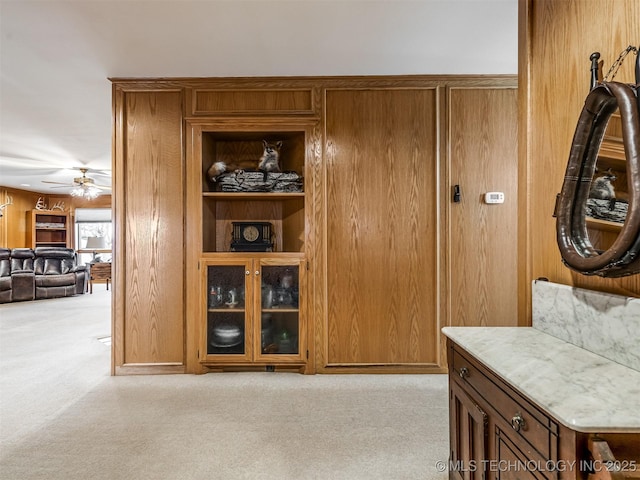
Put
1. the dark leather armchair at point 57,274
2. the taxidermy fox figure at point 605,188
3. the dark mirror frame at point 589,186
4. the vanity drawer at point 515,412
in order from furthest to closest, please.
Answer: the dark leather armchair at point 57,274
the taxidermy fox figure at point 605,188
the dark mirror frame at point 589,186
the vanity drawer at point 515,412

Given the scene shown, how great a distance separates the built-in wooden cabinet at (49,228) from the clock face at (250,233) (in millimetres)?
9308

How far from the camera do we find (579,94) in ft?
4.50

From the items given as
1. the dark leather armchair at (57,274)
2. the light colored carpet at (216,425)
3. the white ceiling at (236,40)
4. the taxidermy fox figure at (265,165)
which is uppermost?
the white ceiling at (236,40)

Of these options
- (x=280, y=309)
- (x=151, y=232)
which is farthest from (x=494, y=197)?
(x=151, y=232)

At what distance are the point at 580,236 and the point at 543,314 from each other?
0.37 meters

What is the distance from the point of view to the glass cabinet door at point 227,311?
2.99m

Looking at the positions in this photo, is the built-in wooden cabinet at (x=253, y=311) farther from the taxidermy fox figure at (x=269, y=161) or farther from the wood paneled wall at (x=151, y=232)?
the taxidermy fox figure at (x=269, y=161)

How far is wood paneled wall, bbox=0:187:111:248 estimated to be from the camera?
9016mm

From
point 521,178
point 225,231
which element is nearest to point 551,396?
point 521,178

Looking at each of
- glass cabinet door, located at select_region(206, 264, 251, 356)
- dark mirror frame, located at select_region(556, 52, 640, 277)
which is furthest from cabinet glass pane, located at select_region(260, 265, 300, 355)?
dark mirror frame, located at select_region(556, 52, 640, 277)

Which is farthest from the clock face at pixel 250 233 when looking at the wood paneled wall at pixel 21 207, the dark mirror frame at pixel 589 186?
the wood paneled wall at pixel 21 207

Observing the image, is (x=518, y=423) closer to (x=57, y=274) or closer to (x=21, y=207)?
(x=57, y=274)

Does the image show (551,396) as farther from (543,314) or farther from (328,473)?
(328,473)

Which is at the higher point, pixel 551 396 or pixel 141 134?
pixel 141 134
